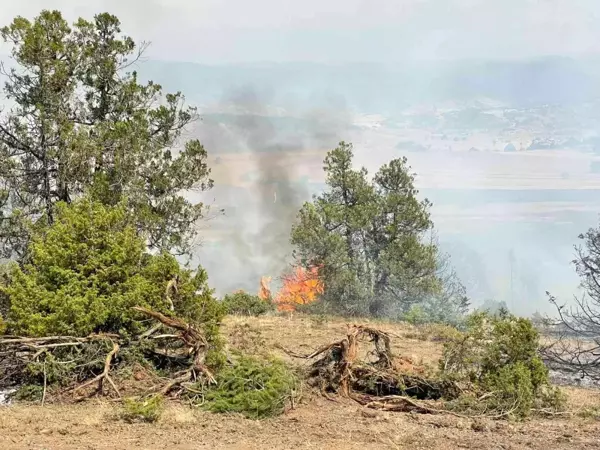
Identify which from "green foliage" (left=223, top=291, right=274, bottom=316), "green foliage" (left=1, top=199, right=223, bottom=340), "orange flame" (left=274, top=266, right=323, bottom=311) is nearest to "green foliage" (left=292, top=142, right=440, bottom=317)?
"orange flame" (left=274, top=266, right=323, bottom=311)

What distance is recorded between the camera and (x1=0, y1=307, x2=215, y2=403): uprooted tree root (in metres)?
9.69

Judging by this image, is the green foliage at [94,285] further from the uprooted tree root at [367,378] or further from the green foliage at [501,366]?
the green foliage at [501,366]

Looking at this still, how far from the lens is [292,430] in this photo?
836 cm

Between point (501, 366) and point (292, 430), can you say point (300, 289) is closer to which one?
point (501, 366)

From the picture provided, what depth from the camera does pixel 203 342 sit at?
10.2m

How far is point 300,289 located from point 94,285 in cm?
2471

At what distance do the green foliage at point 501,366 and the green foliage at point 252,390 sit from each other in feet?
8.99

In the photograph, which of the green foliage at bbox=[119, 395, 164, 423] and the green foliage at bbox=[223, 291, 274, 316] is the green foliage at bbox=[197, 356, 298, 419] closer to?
the green foliage at bbox=[119, 395, 164, 423]

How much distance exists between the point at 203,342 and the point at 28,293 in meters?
3.00

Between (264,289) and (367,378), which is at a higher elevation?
(367,378)

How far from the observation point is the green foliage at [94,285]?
10117mm

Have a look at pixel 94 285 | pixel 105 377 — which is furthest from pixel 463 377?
pixel 94 285

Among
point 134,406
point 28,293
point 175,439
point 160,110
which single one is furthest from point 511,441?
point 160,110

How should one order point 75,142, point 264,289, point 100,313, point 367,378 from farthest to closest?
point 264,289 < point 75,142 < point 367,378 < point 100,313
